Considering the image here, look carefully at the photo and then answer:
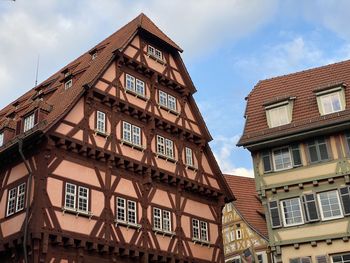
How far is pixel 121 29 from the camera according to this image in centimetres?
3288

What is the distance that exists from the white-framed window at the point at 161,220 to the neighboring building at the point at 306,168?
491cm

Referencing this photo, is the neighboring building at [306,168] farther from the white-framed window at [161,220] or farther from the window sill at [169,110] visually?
the white-framed window at [161,220]

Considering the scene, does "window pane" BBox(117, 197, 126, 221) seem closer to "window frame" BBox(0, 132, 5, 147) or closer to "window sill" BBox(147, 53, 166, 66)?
"window frame" BBox(0, 132, 5, 147)

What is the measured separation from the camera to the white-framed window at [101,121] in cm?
2542

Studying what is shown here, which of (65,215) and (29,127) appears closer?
(65,215)

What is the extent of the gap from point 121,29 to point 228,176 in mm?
18365

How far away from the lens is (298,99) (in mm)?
29078

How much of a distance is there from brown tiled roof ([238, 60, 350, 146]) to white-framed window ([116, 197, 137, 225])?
22.0 feet

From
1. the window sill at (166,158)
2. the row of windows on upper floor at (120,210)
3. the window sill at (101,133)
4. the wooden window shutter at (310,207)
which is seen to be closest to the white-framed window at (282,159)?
the wooden window shutter at (310,207)

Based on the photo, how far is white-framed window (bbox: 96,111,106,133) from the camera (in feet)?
83.4

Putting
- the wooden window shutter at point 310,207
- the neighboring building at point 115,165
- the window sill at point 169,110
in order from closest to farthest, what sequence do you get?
the neighboring building at point 115,165 < the wooden window shutter at point 310,207 < the window sill at point 169,110

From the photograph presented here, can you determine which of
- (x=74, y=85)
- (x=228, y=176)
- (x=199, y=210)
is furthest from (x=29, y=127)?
(x=228, y=176)

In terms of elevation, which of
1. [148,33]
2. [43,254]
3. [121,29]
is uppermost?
[121,29]

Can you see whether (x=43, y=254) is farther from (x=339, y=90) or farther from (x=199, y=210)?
(x=339, y=90)
